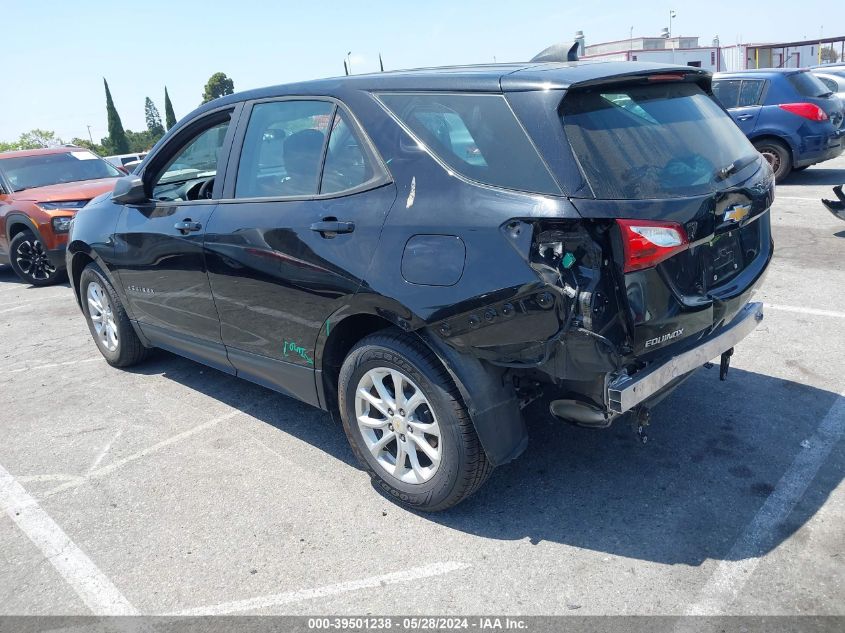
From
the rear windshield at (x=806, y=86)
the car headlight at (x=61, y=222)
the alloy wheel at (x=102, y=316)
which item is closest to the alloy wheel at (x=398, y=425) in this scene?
the alloy wheel at (x=102, y=316)

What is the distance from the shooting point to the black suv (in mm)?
2736

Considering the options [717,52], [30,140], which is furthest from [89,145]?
[717,52]

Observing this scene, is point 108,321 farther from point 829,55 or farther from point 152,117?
point 152,117

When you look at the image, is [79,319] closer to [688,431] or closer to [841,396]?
[688,431]

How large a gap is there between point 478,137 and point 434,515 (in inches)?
67.3

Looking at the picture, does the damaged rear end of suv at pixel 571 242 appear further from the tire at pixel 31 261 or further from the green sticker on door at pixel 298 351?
the tire at pixel 31 261

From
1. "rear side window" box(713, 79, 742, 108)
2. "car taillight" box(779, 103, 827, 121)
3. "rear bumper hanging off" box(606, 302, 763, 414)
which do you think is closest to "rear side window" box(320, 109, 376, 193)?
"rear bumper hanging off" box(606, 302, 763, 414)

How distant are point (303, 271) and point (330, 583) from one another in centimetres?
144

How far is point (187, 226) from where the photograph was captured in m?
4.26

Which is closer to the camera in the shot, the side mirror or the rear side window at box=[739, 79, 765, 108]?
the side mirror

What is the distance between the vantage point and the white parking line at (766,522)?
104 inches

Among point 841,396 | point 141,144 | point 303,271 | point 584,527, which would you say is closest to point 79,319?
point 303,271

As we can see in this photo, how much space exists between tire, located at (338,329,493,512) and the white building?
27.9 meters

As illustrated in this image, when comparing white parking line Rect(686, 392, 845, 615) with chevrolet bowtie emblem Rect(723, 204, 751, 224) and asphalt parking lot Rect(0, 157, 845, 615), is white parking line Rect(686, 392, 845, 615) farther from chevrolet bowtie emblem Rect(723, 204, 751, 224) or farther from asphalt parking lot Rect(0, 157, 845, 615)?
chevrolet bowtie emblem Rect(723, 204, 751, 224)
